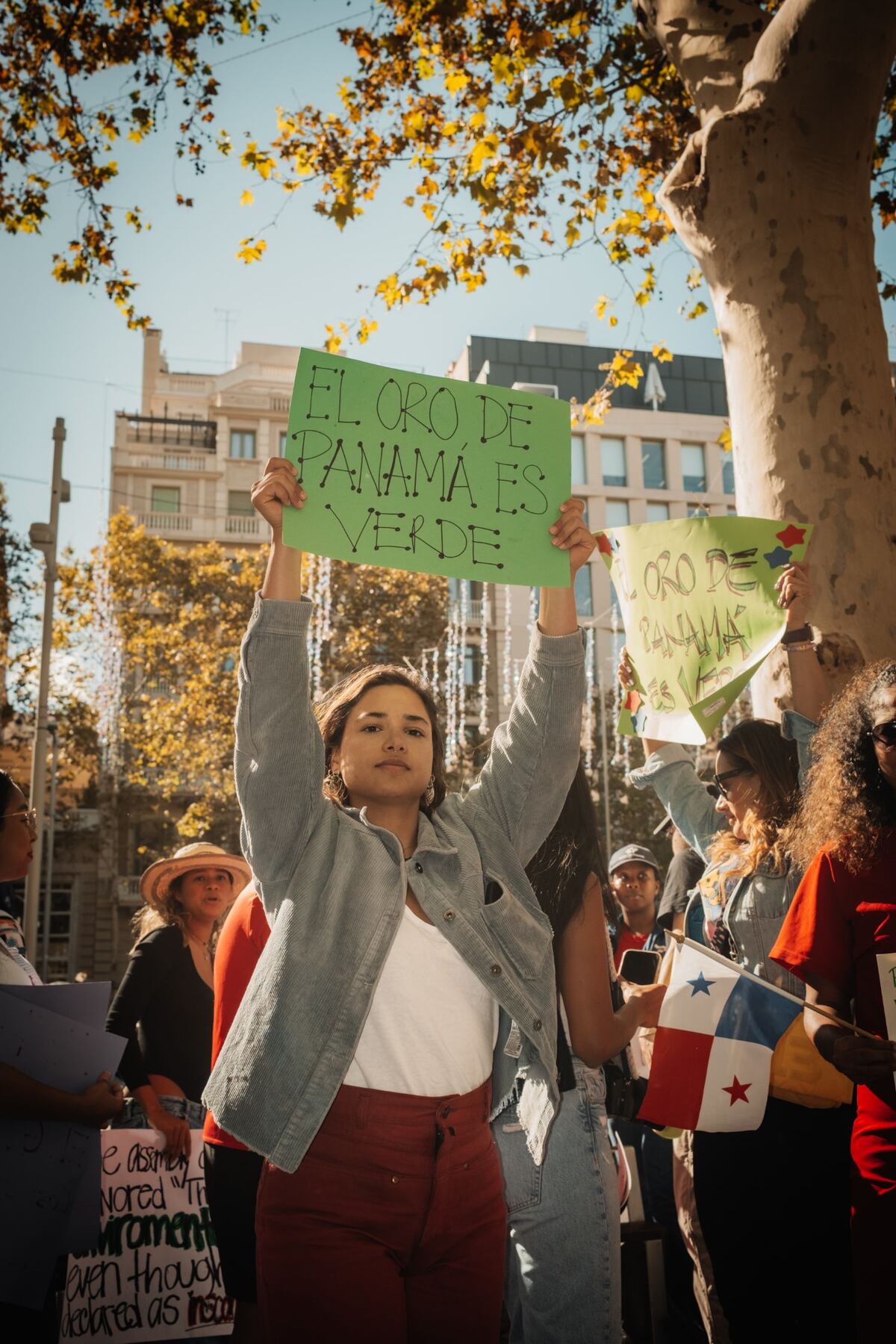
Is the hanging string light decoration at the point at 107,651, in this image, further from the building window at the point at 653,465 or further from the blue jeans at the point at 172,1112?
the building window at the point at 653,465

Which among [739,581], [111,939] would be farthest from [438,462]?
[111,939]

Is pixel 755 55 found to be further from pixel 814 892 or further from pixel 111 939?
pixel 111 939

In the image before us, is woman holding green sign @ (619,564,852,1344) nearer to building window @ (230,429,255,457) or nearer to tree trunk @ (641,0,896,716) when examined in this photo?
Answer: tree trunk @ (641,0,896,716)

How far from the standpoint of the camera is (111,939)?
37250mm

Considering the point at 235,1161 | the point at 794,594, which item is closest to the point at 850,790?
the point at 794,594

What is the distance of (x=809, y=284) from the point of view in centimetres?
433

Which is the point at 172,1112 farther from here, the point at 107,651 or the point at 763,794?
the point at 107,651

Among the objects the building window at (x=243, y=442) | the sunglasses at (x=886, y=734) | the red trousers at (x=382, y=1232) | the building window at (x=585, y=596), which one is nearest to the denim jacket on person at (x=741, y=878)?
the sunglasses at (x=886, y=734)

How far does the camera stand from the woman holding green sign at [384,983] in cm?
206

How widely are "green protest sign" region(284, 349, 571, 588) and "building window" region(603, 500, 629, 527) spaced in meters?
48.8

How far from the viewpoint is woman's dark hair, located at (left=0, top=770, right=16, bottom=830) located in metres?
3.60

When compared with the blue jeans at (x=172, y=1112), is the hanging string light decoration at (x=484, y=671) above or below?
above

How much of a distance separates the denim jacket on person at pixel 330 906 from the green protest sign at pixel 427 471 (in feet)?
1.09

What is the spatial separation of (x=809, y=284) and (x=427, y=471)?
2.33m
